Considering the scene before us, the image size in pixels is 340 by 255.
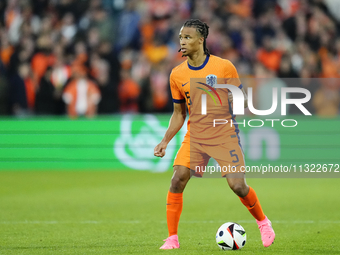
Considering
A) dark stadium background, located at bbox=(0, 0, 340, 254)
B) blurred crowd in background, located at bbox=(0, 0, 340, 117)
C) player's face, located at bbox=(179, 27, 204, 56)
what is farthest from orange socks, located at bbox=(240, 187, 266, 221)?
blurred crowd in background, located at bbox=(0, 0, 340, 117)

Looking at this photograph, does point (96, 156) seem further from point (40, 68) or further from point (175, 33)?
point (175, 33)

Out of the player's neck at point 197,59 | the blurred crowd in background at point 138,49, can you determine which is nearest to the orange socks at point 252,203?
the player's neck at point 197,59

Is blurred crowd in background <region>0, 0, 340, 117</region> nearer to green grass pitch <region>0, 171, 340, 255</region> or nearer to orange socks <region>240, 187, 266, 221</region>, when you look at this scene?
green grass pitch <region>0, 171, 340, 255</region>

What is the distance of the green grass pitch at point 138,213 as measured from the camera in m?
5.83

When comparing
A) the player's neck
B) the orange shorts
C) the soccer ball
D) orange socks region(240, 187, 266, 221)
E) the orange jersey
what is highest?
the player's neck

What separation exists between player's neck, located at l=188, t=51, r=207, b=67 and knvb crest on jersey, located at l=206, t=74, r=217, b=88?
0.15 metres

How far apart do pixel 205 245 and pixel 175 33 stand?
32.0 feet

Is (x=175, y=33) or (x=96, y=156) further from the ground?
(x=175, y=33)

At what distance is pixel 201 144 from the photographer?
559 cm

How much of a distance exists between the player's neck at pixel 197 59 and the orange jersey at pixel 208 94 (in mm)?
30

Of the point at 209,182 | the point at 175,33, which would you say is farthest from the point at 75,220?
the point at 175,33

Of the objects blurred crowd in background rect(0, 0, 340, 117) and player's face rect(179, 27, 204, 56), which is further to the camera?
blurred crowd in background rect(0, 0, 340, 117)

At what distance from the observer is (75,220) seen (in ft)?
25.1

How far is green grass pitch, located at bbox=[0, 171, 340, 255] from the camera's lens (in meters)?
5.83
